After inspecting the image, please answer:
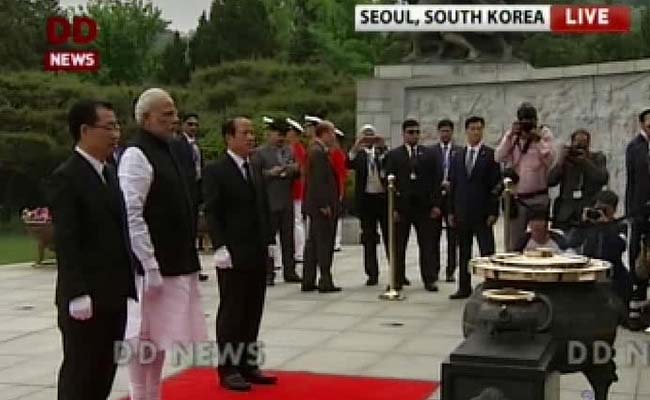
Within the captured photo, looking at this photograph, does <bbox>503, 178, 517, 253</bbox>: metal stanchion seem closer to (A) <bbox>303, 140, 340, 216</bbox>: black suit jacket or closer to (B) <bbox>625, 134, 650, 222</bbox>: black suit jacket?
(B) <bbox>625, 134, 650, 222</bbox>: black suit jacket

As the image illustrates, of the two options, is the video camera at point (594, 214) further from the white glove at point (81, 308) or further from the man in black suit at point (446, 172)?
the white glove at point (81, 308)

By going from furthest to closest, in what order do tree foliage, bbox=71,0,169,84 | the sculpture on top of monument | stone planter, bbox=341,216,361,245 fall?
tree foliage, bbox=71,0,169,84 → the sculpture on top of monument → stone planter, bbox=341,216,361,245

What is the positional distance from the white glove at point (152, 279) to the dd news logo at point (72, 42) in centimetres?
2819

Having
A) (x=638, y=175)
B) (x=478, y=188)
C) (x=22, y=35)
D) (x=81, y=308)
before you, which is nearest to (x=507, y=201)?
(x=478, y=188)

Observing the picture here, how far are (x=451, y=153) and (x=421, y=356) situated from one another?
3.65 m

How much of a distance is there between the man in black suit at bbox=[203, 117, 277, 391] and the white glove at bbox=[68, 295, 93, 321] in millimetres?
1880

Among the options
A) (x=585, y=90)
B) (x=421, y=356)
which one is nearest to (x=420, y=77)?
(x=585, y=90)

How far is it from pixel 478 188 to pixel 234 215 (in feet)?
12.6

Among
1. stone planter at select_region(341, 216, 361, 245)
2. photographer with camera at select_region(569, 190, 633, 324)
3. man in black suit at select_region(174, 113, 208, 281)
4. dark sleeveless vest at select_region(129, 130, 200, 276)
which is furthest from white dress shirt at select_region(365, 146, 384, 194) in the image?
dark sleeveless vest at select_region(129, 130, 200, 276)

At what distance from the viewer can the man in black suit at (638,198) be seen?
843cm

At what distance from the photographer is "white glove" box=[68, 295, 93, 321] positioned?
473cm

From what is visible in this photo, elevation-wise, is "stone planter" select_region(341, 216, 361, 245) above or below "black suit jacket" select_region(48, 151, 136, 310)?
below
